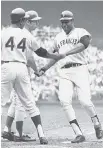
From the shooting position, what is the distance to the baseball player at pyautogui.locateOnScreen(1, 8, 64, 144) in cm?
404

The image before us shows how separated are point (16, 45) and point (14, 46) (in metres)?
0.02

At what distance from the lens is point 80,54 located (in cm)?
449

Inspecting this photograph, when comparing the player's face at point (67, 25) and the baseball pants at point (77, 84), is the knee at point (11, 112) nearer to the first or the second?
the baseball pants at point (77, 84)

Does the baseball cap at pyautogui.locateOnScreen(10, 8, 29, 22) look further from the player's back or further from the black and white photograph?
the player's back

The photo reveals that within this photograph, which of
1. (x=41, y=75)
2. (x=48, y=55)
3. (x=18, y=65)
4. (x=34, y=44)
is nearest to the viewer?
(x=18, y=65)

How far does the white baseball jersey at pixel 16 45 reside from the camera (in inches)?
161

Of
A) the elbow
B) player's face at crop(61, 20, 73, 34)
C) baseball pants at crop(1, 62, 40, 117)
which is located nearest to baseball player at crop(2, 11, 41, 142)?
the elbow

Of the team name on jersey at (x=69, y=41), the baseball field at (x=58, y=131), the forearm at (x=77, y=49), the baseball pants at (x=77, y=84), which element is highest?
the team name on jersey at (x=69, y=41)

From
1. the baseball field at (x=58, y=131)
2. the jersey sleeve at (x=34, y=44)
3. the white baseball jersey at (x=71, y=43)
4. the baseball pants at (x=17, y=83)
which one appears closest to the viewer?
the baseball field at (x=58, y=131)

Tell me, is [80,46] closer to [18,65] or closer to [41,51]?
[41,51]

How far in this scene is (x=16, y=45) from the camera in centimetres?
411

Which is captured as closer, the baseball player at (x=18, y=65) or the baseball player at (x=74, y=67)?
the baseball player at (x=18, y=65)

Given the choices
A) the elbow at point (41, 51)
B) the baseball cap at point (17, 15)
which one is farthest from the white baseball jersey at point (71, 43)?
the baseball cap at point (17, 15)

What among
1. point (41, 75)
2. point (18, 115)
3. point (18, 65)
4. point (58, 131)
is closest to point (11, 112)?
point (18, 115)
